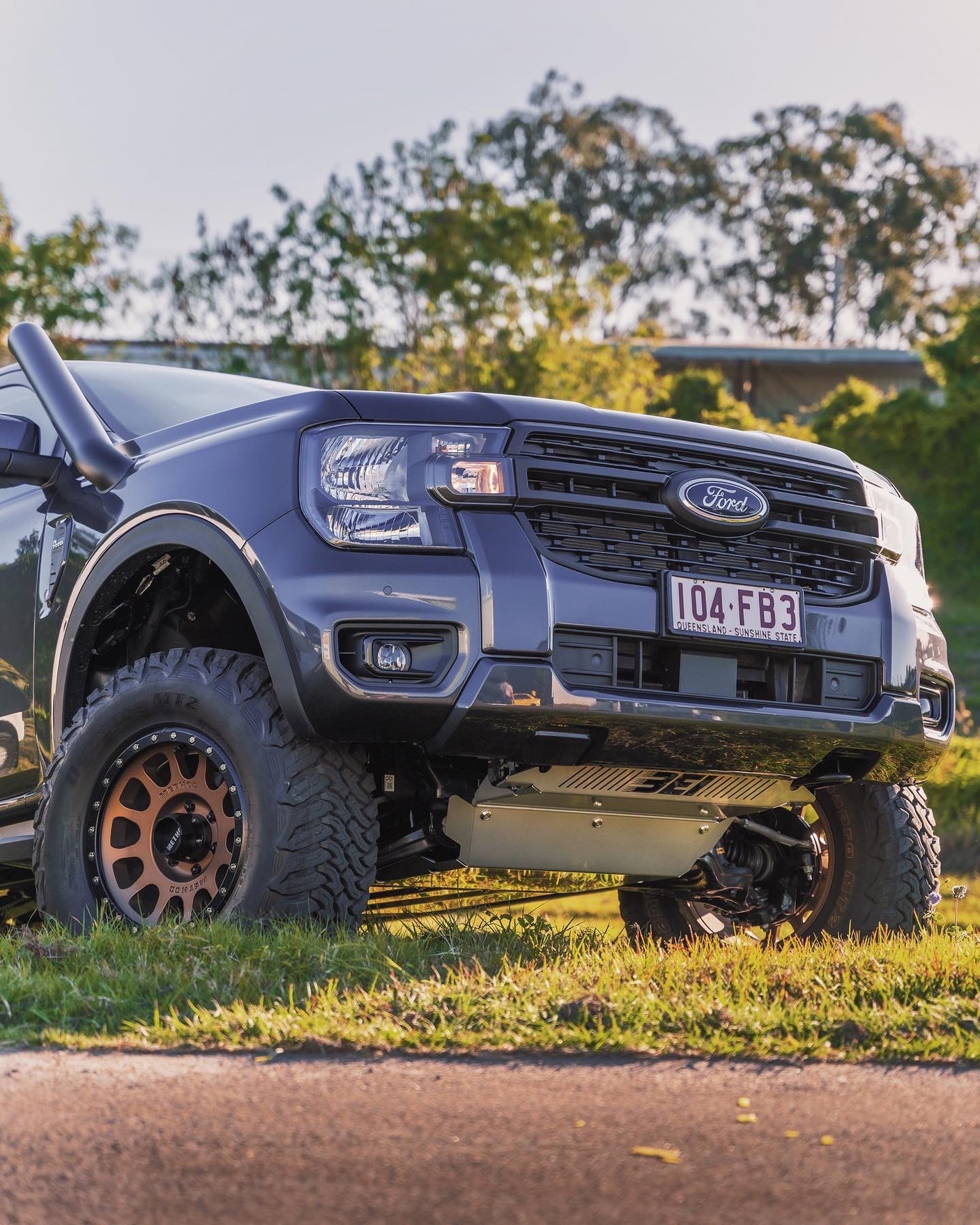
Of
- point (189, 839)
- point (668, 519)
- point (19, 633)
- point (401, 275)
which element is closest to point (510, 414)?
point (668, 519)

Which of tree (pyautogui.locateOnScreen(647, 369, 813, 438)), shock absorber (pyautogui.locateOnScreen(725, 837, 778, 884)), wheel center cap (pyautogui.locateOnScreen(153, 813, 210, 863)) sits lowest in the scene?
shock absorber (pyautogui.locateOnScreen(725, 837, 778, 884))

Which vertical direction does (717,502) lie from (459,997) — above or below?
above

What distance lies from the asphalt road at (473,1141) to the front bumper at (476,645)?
911 mm

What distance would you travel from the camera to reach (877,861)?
4879 millimetres

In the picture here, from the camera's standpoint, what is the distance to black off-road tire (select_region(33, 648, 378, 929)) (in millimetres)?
3883

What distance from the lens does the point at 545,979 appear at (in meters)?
3.75

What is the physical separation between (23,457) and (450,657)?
1.68m

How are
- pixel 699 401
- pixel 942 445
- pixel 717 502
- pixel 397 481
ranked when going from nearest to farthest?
1. pixel 397 481
2. pixel 717 502
3. pixel 942 445
4. pixel 699 401

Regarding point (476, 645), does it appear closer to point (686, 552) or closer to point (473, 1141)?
point (686, 552)

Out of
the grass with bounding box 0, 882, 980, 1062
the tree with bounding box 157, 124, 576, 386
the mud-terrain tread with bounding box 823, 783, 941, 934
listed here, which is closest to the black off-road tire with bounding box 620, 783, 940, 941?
the mud-terrain tread with bounding box 823, 783, 941, 934

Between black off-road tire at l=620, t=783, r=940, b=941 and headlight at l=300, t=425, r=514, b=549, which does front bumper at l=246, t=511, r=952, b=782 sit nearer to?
headlight at l=300, t=425, r=514, b=549

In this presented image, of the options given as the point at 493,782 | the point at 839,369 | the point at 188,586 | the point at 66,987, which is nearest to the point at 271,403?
the point at 188,586

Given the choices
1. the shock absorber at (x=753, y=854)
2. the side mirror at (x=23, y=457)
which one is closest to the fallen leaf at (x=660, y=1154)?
the shock absorber at (x=753, y=854)

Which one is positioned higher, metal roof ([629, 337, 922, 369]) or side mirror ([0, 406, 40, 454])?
metal roof ([629, 337, 922, 369])
